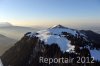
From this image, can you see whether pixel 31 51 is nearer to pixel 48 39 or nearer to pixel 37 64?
pixel 48 39

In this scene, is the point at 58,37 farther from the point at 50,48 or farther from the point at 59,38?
the point at 50,48

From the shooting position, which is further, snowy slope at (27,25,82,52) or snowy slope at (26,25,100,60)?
snowy slope at (27,25,82,52)

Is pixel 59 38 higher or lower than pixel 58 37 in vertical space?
lower

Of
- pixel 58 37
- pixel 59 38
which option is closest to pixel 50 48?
pixel 59 38

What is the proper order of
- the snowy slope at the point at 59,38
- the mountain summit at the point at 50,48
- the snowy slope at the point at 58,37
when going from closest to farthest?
the mountain summit at the point at 50,48
the snowy slope at the point at 59,38
the snowy slope at the point at 58,37

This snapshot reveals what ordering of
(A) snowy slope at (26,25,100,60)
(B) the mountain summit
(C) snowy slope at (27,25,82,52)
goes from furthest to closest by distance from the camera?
(C) snowy slope at (27,25,82,52), (A) snowy slope at (26,25,100,60), (B) the mountain summit

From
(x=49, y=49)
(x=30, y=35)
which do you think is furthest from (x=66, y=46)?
(x=30, y=35)

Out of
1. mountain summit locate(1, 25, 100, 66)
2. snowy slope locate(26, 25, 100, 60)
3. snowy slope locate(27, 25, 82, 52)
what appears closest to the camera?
mountain summit locate(1, 25, 100, 66)

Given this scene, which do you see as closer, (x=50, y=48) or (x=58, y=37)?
(x=50, y=48)
